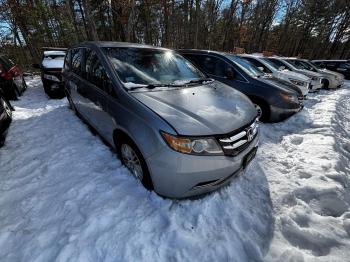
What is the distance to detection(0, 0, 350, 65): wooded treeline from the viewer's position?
15977mm

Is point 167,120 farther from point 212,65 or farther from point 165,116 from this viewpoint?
point 212,65

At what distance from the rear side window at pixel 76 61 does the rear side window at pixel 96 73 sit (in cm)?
43

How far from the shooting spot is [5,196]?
2604 mm

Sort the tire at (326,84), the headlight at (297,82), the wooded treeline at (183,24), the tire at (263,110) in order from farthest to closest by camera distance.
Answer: the wooded treeline at (183,24)
the tire at (326,84)
the headlight at (297,82)
the tire at (263,110)

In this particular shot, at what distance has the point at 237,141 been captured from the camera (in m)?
2.31

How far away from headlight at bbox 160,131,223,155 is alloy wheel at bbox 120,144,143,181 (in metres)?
0.61

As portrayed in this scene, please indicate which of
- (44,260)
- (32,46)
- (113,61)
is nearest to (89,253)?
(44,260)

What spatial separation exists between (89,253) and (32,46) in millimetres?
19394

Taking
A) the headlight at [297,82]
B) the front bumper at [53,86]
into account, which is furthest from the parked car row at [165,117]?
the headlight at [297,82]

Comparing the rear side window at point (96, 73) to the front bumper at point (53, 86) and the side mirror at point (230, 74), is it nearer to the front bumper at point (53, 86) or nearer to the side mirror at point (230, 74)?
the side mirror at point (230, 74)

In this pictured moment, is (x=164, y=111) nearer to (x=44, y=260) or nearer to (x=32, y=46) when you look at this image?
(x=44, y=260)

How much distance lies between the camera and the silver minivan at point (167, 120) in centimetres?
208

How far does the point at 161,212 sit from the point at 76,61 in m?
3.55

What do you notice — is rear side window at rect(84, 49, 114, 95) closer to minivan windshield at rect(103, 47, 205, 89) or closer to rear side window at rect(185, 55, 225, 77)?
minivan windshield at rect(103, 47, 205, 89)
